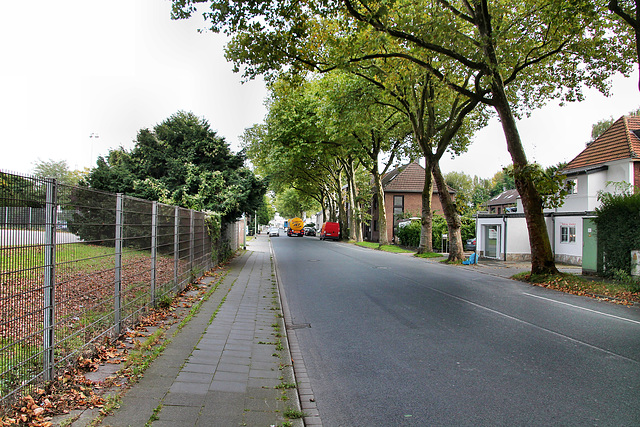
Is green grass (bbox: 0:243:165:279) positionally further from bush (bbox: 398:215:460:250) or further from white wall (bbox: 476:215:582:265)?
bush (bbox: 398:215:460:250)

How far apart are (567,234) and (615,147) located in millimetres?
6558

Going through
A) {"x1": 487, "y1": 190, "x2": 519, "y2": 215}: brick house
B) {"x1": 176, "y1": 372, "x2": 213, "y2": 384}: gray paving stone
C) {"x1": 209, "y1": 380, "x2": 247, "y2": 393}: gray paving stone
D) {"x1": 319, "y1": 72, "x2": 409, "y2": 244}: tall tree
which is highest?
{"x1": 319, "y1": 72, "x2": 409, "y2": 244}: tall tree

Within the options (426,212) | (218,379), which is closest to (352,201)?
(426,212)

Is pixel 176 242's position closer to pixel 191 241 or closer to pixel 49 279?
pixel 191 241

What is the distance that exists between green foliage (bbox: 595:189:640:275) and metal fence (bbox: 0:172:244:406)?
13.4m

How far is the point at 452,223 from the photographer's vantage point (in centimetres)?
2302

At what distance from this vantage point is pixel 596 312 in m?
9.33

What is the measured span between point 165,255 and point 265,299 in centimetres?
280

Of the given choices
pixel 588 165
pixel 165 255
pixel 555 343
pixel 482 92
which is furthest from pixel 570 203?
pixel 165 255

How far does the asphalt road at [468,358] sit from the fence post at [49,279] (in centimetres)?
251

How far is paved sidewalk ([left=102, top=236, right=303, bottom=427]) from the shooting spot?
3719mm

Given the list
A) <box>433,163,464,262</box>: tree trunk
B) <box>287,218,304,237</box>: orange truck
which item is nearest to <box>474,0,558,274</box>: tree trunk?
<box>433,163,464,262</box>: tree trunk

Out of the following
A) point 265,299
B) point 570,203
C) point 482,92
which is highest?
point 482,92

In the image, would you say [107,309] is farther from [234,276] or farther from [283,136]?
[283,136]
